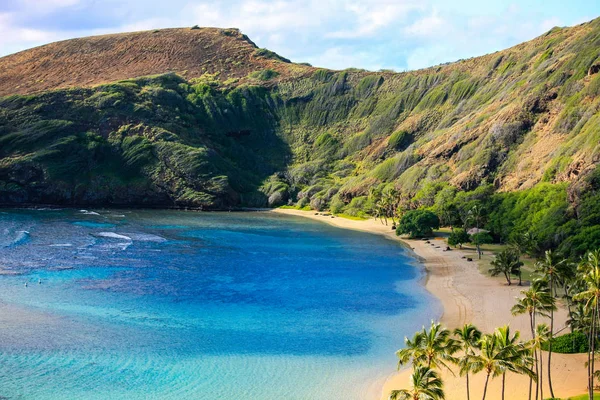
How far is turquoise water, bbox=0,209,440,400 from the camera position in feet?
141

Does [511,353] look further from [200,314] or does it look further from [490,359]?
[200,314]

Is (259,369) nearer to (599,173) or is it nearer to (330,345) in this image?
(330,345)

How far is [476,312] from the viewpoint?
61.1 metres

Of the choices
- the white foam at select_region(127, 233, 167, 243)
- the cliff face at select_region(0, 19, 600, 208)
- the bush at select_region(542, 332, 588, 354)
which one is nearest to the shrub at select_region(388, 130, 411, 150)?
the cliff face at select_region(0, 19, 600, 208)

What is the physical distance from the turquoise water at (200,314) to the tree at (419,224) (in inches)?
233

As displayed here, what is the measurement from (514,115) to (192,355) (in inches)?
4289

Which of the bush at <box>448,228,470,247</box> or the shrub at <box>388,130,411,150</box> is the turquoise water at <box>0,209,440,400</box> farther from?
the shrub at <box>388,130,411,150</box>

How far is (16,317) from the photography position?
57188mm

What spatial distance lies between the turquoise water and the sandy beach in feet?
7.43

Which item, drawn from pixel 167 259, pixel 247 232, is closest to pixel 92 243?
pixel 167 259

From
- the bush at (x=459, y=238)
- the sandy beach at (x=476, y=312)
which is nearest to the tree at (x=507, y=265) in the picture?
the sandy beach at (x=476, y=312)

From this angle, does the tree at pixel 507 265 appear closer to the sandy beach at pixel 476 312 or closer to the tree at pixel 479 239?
the sandy beach at pixel 476 312

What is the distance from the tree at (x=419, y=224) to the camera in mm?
114312

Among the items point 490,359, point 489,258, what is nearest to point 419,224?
point 489,258
